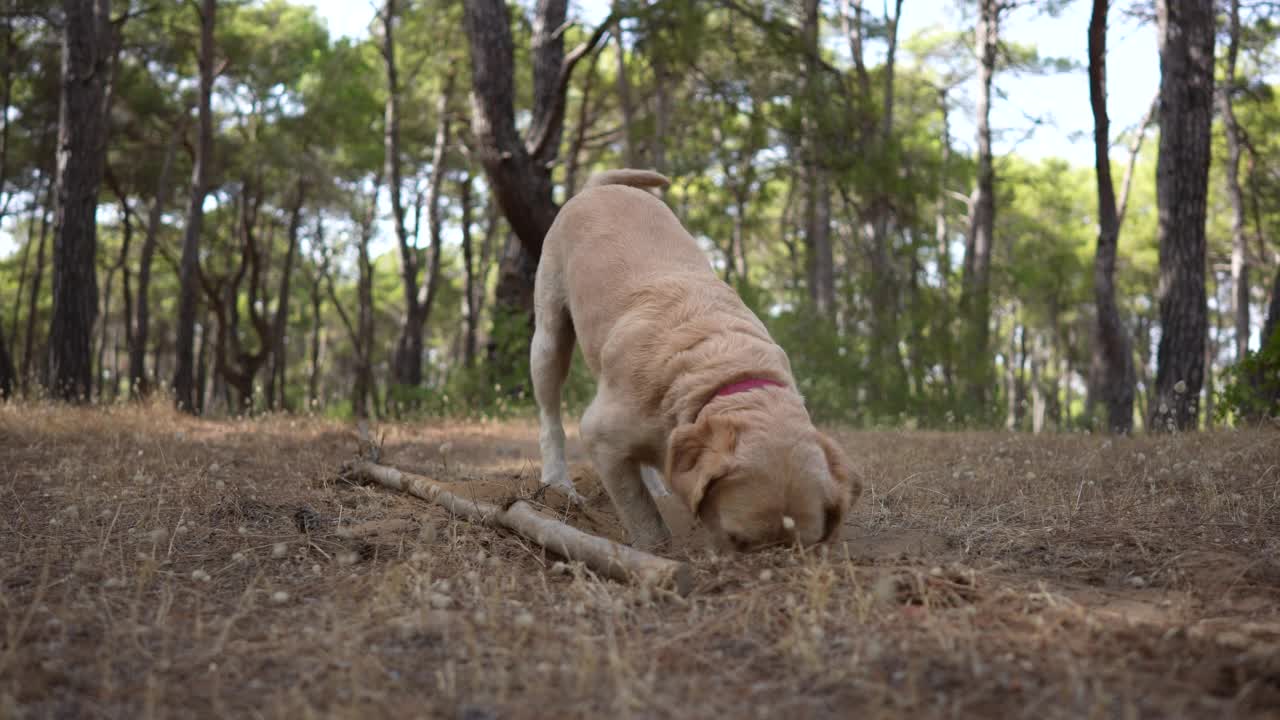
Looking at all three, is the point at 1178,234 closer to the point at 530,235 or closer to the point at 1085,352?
the point at 530,235

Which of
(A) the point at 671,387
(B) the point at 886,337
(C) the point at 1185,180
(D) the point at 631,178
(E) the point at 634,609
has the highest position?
(C) the point at 1185,180

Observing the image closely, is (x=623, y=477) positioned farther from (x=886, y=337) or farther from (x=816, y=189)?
(x=816, y=189)

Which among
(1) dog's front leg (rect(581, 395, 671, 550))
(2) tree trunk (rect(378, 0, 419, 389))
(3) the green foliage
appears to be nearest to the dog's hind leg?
(1) dog's front leg (rect(581, 395, 671, 550))

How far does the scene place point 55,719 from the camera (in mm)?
2066

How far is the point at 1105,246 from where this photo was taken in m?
10.4

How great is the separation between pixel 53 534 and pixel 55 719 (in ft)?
7.81

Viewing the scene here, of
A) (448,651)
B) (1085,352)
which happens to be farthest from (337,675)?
(1085,352)

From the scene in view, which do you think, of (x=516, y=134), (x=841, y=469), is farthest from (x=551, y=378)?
(x=516, y=134)

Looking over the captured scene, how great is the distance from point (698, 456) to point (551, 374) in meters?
2.16

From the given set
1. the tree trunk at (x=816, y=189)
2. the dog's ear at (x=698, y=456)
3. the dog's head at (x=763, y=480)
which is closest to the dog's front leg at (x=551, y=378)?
the dog's ear at (x=698, y=456)

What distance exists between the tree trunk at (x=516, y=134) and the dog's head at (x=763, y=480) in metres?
9.27

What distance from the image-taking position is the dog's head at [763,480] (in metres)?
3.36

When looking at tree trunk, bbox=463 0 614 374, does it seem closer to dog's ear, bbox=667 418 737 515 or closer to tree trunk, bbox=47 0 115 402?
tree trunk, bbox=47 0 115 402

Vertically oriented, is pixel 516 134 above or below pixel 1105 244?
above
